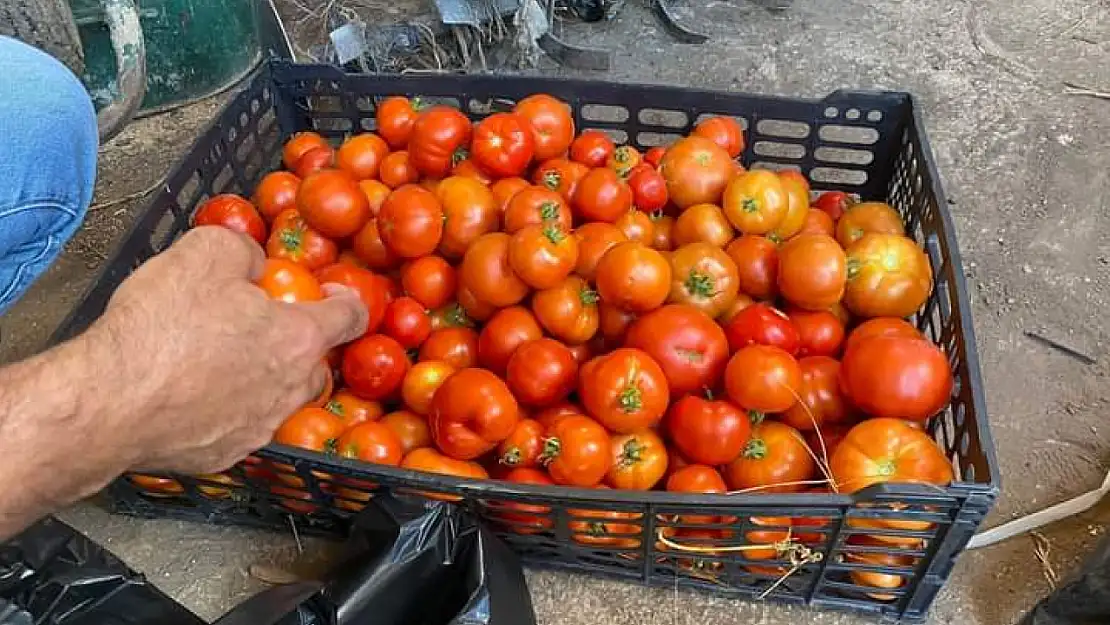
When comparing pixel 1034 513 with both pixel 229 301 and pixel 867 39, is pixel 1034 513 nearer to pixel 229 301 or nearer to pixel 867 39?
pixel 229 301

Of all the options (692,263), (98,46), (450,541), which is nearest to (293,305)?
(450,541)

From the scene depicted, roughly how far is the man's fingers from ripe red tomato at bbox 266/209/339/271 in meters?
0.59

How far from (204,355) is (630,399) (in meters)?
0.58

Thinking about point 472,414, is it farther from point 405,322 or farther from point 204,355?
point 204,355

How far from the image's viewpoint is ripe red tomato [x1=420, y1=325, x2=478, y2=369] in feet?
4.63

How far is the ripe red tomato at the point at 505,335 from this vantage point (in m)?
1.35

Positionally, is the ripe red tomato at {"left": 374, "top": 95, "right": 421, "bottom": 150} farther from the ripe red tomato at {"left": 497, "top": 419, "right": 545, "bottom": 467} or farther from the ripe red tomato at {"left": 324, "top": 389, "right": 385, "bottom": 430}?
the ripe red tomato at {"left": 497, "top": 419, "right": 545, "bottom": 467}

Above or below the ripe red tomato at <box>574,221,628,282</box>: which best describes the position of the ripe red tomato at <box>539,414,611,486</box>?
below

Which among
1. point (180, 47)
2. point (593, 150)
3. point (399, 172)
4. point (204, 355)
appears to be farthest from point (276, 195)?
point (180, 47)

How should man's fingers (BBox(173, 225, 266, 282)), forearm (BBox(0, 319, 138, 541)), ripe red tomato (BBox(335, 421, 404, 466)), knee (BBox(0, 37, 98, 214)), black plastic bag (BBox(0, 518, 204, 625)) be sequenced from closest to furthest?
1. forearm (BBox(0, 319, 138, 541))
2. man's fingers (BBox(173, 225, 266, 282))
3. knee (BBox(0, 37, 98, 214))
4. black plastic bag (BBox(0, 518, 204, 625))
5. ripe red tomato (BBox(335, 421, 404, 466))

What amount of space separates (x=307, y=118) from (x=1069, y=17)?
2.11 m

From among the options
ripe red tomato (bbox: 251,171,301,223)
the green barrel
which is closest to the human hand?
ripe red tomato (bbox: 251,171,301,223)

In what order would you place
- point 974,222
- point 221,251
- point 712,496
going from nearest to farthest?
point 221,251 → point 712,496 → point 974,222

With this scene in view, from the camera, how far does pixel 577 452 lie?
1212 mm
